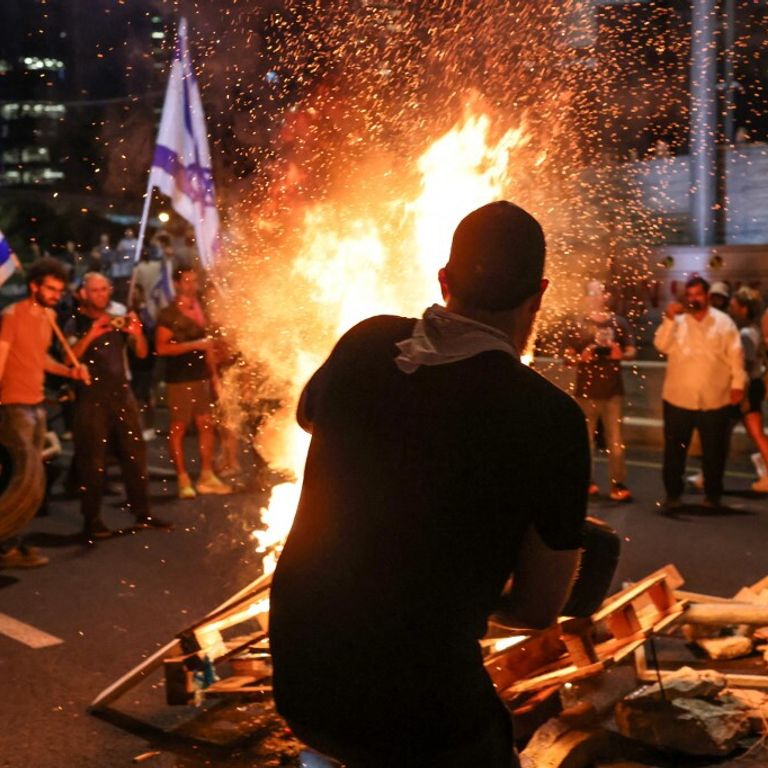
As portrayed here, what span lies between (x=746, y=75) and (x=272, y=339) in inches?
536

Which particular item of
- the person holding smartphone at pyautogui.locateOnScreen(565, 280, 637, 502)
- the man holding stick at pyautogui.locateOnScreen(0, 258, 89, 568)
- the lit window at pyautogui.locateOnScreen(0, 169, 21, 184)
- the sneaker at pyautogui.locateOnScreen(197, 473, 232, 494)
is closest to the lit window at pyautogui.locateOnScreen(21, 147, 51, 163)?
the lit window at pyautogui.locateOnScreen(0, 169, 21, 184)

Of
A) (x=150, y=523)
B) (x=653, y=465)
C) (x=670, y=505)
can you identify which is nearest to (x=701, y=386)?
(x=670, y=505)

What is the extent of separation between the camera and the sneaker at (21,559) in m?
7.08

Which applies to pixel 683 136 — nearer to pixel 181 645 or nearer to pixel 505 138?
pixel 505 138

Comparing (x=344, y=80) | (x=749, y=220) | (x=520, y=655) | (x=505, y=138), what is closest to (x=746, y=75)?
(x=749, y=220)

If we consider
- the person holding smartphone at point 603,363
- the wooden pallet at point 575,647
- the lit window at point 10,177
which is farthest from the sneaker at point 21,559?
the lit window at point 10,177

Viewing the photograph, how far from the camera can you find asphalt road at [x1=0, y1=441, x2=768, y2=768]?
433 centimetres

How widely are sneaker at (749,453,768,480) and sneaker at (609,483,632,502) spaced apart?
1.22 metres

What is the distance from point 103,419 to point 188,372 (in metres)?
1.41

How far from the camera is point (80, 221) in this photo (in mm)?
37000

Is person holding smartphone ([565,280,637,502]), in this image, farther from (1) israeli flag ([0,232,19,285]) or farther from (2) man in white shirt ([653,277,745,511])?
(1) israeli flag ([0,232,19,285])

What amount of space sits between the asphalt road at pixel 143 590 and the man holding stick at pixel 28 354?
74 centimetres

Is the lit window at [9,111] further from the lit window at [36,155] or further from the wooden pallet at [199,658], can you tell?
the wooden pallet at [199,658]

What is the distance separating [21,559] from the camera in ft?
23.4
